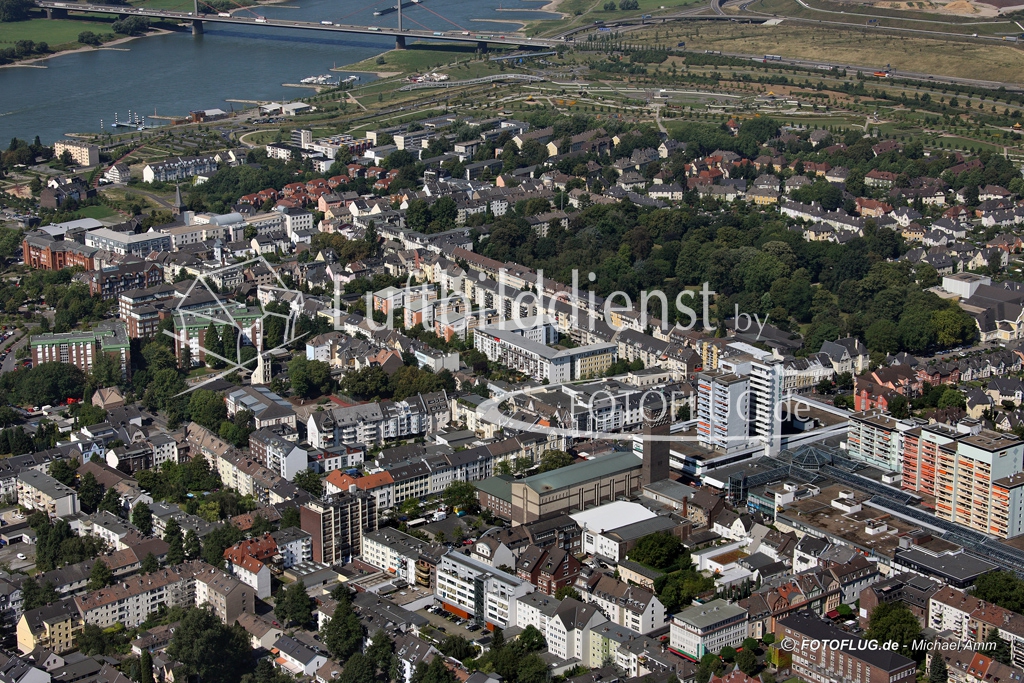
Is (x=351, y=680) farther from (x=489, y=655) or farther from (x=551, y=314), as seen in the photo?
(x=551, y=314)

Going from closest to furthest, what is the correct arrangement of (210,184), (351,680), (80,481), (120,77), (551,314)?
(351,680)
(80,481)
(551,314)
(210,184)
(120,77)

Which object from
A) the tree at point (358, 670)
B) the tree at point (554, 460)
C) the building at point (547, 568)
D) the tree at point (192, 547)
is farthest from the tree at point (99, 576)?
the tree at point (554, 460)

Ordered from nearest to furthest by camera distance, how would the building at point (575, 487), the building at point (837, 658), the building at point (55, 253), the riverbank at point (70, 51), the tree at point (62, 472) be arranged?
the building at point (837, 658) → the building at point (575, 487) → the tree at point (62, 472) → the building at point (55, 253) → the riverbank at point (70, 51)

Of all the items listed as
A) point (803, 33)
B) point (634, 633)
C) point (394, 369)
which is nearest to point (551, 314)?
point (394, 369)

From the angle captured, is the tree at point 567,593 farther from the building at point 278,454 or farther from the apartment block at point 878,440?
the apartment block at point 878,440

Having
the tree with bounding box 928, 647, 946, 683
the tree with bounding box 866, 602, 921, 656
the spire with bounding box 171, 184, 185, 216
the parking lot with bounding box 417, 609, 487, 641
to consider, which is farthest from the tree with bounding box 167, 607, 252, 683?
the spire with bounding box 171, 184, 185, 216
